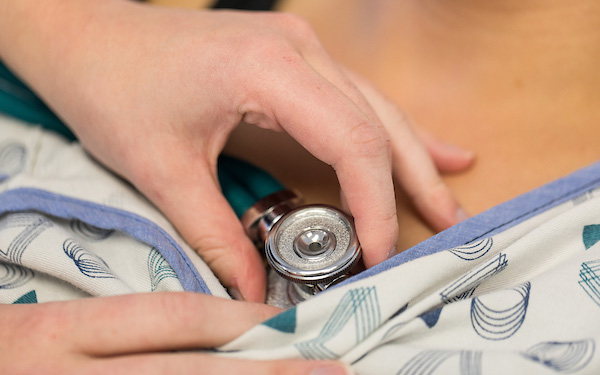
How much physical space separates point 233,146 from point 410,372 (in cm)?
40

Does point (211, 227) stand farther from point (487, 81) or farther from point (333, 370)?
point (487, 81)

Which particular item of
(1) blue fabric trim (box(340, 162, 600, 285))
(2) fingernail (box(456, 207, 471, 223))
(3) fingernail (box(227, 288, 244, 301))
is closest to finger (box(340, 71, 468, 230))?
(2) fingernail (box(456, 207, 471, 223))

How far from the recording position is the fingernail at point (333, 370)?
431 mm

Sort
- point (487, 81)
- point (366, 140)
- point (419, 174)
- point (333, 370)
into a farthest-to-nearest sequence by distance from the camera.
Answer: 1. point (487, 81)
2. point (419, 174)
3. point (366, 140)
4. point (333, 370)

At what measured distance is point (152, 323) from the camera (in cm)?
44

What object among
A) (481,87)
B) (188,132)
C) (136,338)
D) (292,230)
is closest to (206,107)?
(188,132)

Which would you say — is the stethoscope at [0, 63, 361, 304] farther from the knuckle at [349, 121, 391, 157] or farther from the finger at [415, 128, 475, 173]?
the finger at [415, 128, 475, 173]

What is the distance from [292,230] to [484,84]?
0.43 meters

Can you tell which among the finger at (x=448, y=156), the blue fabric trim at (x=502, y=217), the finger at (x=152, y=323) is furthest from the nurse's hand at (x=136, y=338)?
the finger at (x=448, y=156)

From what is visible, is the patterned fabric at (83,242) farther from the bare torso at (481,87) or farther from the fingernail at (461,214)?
the fingernail at (461,214)

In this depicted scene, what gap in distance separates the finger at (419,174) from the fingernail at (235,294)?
0.23m

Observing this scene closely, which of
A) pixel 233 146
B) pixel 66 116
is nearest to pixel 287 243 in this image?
pixel 233 146

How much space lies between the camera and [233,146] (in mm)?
743

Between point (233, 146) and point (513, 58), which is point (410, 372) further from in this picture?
point (513, 58)
